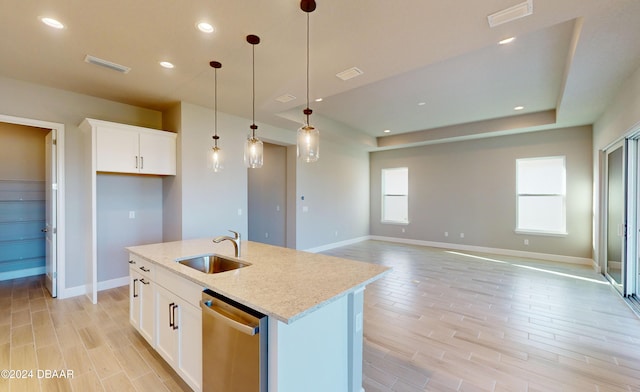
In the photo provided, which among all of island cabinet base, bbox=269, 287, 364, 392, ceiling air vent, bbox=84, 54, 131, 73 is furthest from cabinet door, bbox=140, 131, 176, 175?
island cabinet base, bbox=269, 287, 364, 392

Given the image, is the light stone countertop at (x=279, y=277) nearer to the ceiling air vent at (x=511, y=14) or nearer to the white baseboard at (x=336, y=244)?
the ceiling air vent at (x=511, y=14)

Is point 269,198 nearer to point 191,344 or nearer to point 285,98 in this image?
point 285,98

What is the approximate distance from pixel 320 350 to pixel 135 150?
390 centimetres

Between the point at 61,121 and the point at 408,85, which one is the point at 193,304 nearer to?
the point at 61,121

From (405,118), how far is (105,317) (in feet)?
20.4

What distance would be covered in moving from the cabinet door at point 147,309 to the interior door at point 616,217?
5834 millimetres

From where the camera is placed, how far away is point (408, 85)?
4.25 m

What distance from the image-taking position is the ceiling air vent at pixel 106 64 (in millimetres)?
2908

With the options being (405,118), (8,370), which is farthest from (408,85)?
(8,370)

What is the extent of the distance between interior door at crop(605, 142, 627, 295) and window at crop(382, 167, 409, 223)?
426cm

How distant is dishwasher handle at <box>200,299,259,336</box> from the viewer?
4.40 ft

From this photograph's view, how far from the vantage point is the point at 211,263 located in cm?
251

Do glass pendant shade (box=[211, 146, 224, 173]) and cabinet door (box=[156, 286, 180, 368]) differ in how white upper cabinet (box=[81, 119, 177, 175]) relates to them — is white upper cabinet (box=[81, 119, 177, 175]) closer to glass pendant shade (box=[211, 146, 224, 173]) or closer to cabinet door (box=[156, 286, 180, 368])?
glass pendant shade (box=[211, 146, 224, 173])

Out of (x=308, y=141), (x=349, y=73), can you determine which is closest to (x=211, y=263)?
(x=308, y=141)
